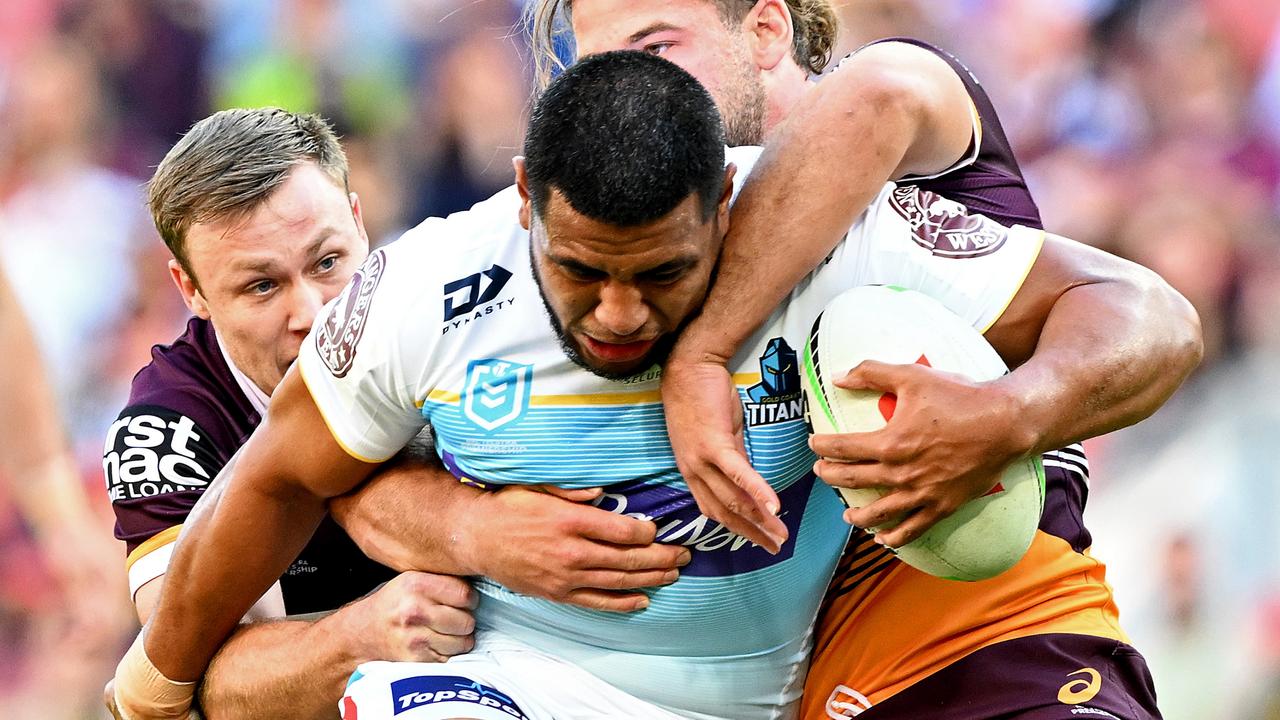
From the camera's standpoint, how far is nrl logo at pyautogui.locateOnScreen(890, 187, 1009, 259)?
265cm

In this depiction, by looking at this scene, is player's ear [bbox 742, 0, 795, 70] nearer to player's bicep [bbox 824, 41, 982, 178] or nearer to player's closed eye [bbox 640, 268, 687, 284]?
player's bicep [bbox 824, 41, 982, 178]

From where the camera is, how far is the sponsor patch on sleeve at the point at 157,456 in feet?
12.0

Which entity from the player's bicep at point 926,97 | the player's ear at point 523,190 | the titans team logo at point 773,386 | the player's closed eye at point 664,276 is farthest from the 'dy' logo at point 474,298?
the player's bicep at point 926,97

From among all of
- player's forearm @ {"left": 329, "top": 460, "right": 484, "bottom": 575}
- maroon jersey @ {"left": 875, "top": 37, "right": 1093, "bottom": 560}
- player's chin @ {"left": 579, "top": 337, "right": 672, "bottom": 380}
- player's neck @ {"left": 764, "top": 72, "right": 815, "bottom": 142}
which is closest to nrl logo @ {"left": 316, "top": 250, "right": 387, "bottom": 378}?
player's forearm @ {"left": 329, "top": 460, "right": 484, "bottom": 575}

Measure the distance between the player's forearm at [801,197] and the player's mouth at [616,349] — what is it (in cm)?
7

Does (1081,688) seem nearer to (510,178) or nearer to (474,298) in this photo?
(474,298)

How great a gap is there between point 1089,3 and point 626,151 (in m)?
4.69

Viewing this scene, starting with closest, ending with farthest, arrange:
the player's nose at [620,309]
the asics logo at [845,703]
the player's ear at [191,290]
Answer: the player's nose at [620,309], the asics logo at [845,703], the player's ear at [191,290]

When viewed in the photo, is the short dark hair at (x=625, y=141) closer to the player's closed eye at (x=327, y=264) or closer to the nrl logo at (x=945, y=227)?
the nrl logo at (x=945, y=227)

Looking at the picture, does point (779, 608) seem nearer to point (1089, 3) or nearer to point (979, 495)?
point (979, 495)

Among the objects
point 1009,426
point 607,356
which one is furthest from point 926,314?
point 607,356

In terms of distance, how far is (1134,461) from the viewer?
5980 mm

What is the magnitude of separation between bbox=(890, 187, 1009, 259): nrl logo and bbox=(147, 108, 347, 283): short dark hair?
6.01 feet

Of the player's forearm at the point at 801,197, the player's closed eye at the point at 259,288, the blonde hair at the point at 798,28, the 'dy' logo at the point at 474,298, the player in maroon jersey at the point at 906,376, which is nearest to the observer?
the player in maroon jersey at the point at 906,376
